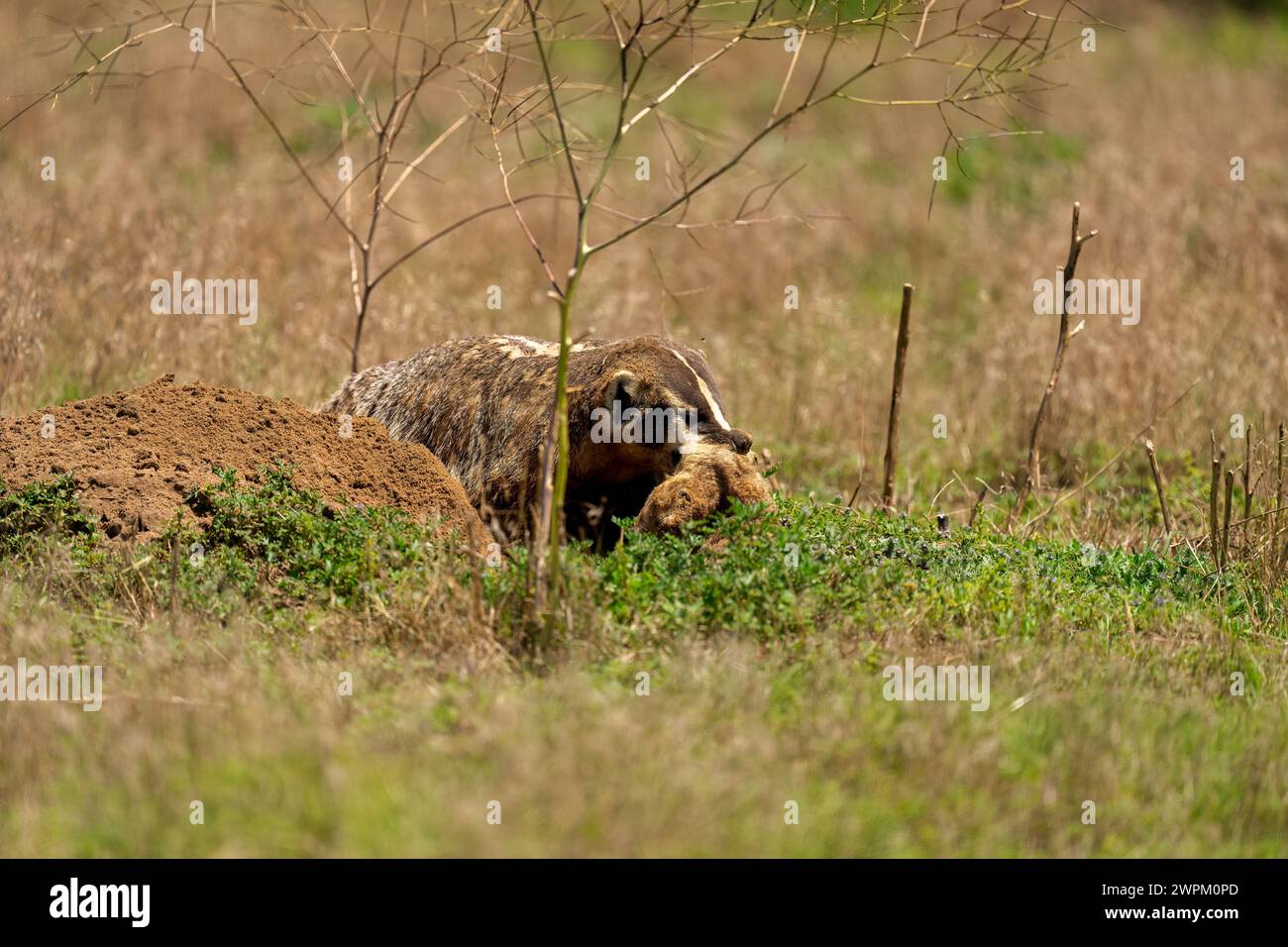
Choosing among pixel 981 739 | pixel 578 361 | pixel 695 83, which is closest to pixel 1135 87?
pixel 695 83

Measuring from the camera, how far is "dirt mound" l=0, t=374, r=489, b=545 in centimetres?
654

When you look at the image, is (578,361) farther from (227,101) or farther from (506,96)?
(227,101)

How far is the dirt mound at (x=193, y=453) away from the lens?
654 centimetres

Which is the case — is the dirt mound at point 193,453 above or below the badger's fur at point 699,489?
above

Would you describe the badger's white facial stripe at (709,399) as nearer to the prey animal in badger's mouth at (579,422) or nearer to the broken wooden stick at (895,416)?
the prey animal in badger's mouth at (579,422)

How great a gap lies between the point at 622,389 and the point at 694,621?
50.4 inches

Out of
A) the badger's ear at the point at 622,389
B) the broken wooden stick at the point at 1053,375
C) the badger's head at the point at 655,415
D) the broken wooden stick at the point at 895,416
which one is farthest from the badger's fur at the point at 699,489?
the broken wooden stick at the point at 1053,375

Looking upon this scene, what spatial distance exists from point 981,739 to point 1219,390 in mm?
6239

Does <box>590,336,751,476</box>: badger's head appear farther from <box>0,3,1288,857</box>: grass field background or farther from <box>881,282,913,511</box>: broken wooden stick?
<box>881,282,913,511</box>: broken wooden stick

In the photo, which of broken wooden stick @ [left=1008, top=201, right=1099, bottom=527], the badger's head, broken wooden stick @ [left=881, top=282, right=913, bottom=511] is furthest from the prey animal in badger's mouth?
broken wooden stick @ [left=1008, top=201, right=1099, bottom=527]

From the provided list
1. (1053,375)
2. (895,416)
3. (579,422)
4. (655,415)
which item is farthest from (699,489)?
(1053,375)

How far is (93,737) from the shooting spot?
464cm

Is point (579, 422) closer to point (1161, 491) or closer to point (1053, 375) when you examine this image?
point (1053, 375)

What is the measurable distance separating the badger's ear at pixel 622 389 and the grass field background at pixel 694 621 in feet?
2.32
